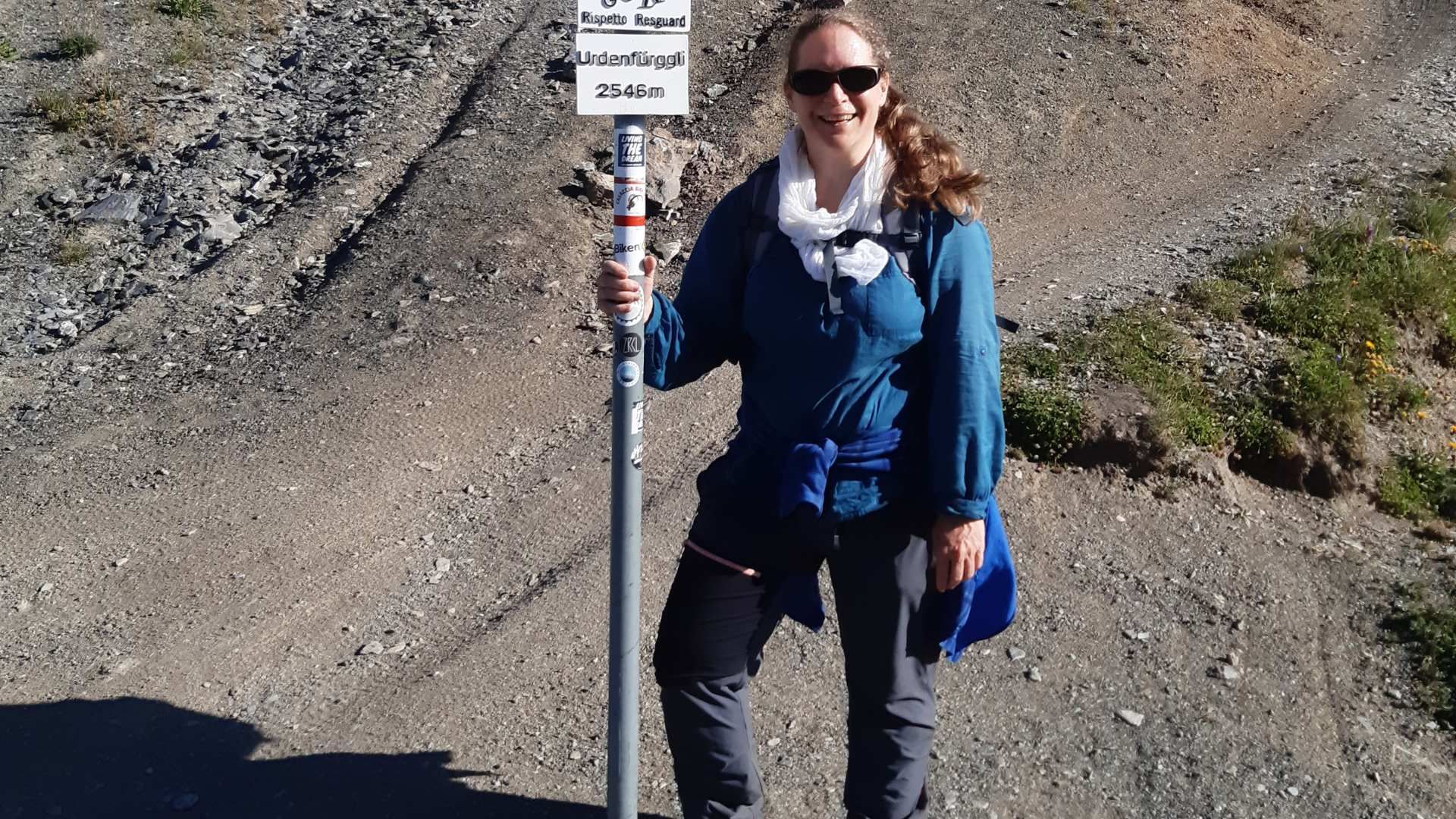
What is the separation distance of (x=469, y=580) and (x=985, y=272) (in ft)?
9.35

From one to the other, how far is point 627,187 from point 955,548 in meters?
0.98

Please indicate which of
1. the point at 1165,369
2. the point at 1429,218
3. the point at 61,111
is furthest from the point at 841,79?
the point at 61,111

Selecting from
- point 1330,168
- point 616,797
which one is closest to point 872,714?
point 616,797

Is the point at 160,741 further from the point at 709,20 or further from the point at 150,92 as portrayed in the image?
the point at 709,20

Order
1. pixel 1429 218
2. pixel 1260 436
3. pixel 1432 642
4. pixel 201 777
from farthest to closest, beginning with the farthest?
pixel 1429 218
pixel 1260 436
pixel 1432 642
pixel 201 777

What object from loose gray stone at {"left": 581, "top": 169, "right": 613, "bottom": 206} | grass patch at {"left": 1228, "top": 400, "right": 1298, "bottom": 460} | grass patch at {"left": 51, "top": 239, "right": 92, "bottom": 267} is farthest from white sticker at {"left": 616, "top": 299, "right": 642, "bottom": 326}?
grass patch at {"left": 51, "top": 239, "right": 92, "bottom": 267}

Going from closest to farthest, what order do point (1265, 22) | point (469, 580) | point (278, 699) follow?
1. point (278, 699)
2. point (469, 580)
3. point (1265, 22)

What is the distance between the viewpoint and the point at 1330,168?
8.88 metres

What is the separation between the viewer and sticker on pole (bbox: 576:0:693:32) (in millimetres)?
2201

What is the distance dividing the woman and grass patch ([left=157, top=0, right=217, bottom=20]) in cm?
1056

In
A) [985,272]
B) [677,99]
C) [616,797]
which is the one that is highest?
[677,99]

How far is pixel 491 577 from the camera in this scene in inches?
183

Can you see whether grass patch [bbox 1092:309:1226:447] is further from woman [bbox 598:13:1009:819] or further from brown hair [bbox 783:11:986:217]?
brown hair [bbox 783:11:986:217]

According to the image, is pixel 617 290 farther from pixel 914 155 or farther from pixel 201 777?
pixel 201 777
